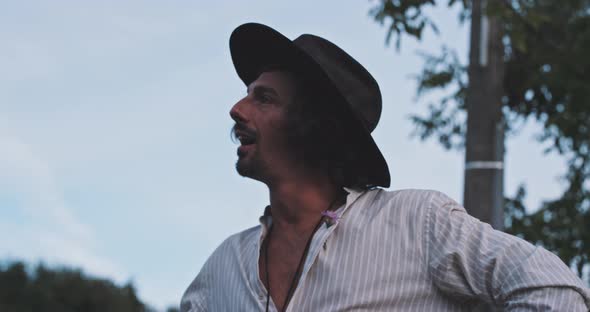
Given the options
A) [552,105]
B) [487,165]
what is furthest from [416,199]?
[552,105]

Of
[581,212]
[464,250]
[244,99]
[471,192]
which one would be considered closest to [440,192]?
[464,250]

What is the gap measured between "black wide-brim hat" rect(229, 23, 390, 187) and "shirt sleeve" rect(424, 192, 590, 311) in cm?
37

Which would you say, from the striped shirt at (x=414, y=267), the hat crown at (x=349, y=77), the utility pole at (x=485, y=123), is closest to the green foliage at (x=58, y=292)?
the utility pole at (x=485, y=123)

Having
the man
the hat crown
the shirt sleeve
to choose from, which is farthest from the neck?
the shirt sleeve

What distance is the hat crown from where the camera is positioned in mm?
3312

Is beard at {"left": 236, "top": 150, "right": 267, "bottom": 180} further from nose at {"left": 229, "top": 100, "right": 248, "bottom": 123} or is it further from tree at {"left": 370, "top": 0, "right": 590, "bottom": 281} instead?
tree at {"left": 370, "top": 0, "right": 590, "bottom": 281}

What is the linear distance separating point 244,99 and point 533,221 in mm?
9945

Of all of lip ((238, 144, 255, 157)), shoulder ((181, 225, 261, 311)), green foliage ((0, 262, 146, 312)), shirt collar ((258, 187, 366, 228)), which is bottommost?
green foliage ((0, 262, 146, 312))

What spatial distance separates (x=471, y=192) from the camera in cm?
771

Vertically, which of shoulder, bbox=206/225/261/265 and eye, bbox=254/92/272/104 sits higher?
eye, bbox=254/92/272/104

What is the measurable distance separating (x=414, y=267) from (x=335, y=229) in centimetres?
31

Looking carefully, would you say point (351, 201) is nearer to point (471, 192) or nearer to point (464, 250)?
point (464, 250)

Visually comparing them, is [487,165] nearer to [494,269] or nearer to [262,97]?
[262,97]

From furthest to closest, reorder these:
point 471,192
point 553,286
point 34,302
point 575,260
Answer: point 34,302 < point 575,260 < point 471,192 < point 553,286
